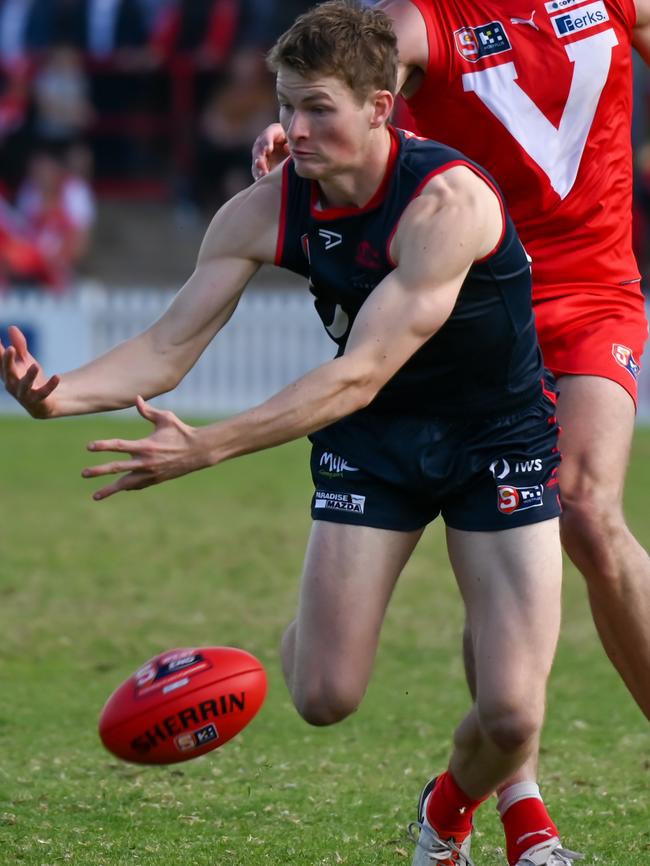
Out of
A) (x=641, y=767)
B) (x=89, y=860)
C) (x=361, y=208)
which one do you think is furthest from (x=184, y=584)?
(x=361, y=208)

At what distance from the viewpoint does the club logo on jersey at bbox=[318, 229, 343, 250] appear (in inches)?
177

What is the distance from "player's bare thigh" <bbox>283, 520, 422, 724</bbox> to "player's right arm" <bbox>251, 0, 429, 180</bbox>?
123cm

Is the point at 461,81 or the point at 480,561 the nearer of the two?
the point at 480,561

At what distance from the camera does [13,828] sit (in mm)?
5082

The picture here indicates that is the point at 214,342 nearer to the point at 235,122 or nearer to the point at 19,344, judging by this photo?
the point at 235,122

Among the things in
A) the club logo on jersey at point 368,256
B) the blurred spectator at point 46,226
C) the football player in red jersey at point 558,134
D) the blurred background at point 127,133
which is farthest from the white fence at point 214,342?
the club logo on jersey at point 368,256

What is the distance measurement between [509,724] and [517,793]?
566mm

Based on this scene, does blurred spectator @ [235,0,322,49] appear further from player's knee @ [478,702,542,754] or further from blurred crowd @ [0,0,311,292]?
player's knee @ [478,702,542,754]

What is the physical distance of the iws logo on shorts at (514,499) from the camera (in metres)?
4.53

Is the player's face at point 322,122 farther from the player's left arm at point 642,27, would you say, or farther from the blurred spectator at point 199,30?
Result: the blurred spectator at point 199,30

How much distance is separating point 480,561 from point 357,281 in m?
0.87

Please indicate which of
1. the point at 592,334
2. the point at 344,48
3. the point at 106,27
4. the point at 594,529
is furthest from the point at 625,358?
the point at 106,27

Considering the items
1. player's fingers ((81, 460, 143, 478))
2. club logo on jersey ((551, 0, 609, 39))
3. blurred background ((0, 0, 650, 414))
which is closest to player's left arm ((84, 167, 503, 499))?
player's fingers ((81, 460, 143, 478))

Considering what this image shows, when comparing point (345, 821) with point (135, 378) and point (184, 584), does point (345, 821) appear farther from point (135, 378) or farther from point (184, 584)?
point (184, 584)
